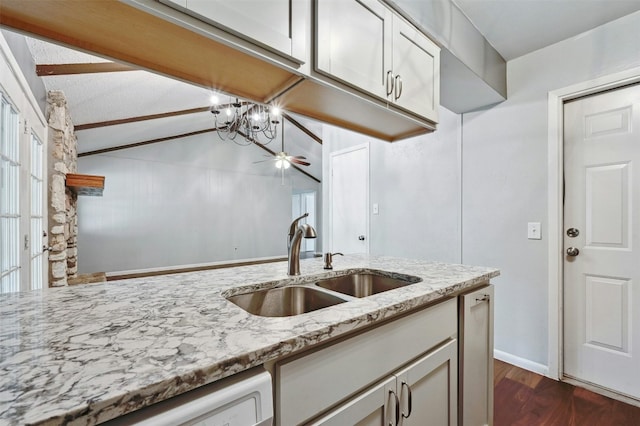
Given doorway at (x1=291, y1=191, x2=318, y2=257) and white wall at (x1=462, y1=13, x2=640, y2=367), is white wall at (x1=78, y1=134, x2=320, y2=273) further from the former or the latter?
white wall at (x1=462, y1=13, x2=640, y2=367)

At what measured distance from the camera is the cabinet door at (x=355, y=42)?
1139 mm

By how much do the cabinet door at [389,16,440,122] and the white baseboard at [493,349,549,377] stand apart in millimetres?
1984

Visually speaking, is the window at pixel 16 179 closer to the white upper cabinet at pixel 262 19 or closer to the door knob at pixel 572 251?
the white upper cabinet at pixel 262 19

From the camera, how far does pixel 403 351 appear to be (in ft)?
3.19

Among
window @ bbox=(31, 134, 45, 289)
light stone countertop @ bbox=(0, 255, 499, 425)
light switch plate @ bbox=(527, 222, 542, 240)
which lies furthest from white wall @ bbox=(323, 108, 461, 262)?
window @ bbox=(31, 134, 45, 289)

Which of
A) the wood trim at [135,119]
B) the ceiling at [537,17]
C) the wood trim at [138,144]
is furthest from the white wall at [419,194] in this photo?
the wood trim at [138,144]

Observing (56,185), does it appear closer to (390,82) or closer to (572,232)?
(390,82)

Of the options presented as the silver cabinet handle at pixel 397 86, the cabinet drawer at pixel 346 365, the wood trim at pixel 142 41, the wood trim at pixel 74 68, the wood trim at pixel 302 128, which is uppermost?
the wood trim at pixel 302 128

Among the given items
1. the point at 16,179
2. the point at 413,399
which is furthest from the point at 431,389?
the point at 16,179

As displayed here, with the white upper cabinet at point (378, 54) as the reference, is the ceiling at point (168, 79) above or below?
above

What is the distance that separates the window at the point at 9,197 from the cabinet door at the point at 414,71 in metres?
1.90

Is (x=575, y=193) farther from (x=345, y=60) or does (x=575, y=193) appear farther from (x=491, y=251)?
(x=345, y=60)

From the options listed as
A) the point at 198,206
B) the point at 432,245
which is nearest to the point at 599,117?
the point at 432,245

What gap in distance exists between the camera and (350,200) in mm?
3615
